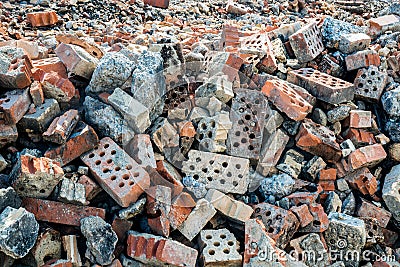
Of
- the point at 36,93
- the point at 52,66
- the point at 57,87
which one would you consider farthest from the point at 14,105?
the point at 52,66

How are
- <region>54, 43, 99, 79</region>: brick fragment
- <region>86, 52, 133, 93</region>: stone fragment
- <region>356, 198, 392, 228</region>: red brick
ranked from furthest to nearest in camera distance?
<region>356, 198, 392, 228</region>: red brick → <region>54, 43, 99, 79</region>: brick fragment → <region>86, 52, 133, 93</region>: stone fragment

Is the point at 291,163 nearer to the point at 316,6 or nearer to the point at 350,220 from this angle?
the point at 350,220

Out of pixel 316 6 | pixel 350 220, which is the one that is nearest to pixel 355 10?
pixel 316 6

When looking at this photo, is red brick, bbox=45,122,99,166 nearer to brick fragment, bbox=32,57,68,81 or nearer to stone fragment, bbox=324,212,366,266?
brick fragment, bbox=32,57,68,81

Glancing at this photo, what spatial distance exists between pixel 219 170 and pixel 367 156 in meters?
1.71

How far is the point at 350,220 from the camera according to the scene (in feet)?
14.9

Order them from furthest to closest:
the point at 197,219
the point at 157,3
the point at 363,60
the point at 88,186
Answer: the point at 157,3
the point at 363,60
the point at 197,219
the point at 88,186

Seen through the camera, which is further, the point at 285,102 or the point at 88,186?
the point at 285,102

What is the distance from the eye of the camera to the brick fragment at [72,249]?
381 cm

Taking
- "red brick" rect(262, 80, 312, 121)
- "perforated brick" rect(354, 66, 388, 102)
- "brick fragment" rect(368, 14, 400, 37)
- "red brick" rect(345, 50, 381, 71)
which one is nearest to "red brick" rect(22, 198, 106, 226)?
"red brick" rect(262, 80, 312, 121)

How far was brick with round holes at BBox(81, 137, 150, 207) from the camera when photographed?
4.06m

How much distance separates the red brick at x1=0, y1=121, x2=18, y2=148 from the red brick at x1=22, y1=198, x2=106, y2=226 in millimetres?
595

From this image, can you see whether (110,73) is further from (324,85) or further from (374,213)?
(374,213)

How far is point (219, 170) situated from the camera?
4.50 meters
